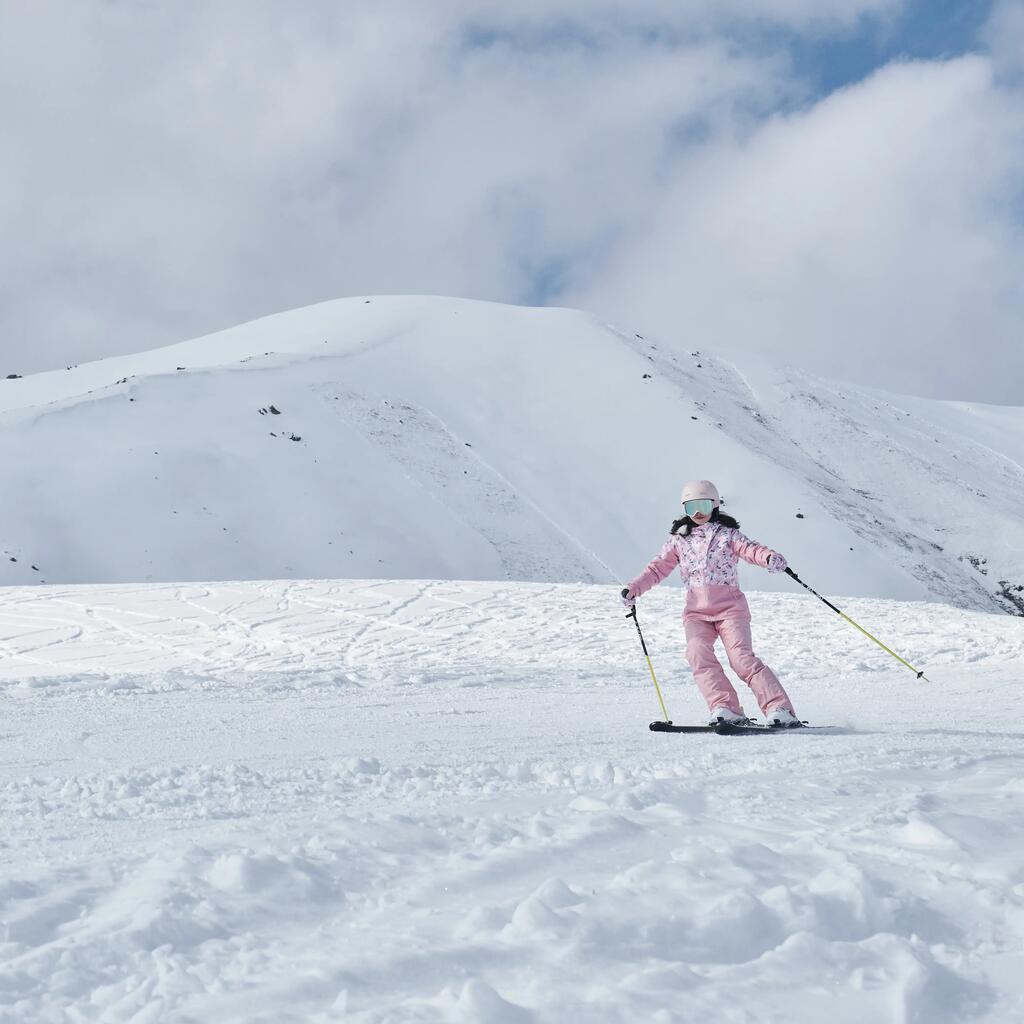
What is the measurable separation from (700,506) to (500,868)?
14.7 ft

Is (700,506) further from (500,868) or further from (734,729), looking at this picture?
(500,868)

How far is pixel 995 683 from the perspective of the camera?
9.79m

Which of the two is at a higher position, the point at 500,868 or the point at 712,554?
the point at 712,554

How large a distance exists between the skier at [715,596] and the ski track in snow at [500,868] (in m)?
0.73

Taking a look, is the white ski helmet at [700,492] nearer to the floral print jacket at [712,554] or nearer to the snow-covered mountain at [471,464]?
the floral print jacket at [712,554]

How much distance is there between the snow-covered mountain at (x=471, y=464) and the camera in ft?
106

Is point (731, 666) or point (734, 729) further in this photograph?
point (731, 666)

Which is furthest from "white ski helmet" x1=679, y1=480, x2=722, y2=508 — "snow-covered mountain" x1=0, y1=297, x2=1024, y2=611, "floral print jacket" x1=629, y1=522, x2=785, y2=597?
"snow-covered mountain" x1=0, y1=297, x2=1024, y2=611

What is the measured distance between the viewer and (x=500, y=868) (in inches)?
129

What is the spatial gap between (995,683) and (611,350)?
162 ft

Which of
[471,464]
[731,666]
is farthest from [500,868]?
[471,464]

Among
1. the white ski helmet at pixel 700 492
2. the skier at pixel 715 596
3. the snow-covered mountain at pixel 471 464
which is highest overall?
the snow-covered mountain at pixel 471 464

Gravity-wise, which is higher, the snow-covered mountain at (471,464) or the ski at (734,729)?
the snow-covered mountain at (471,464)

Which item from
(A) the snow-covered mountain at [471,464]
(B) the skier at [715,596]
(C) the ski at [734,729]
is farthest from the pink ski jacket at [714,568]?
(A) the snow-covered mountain at [471,464]
